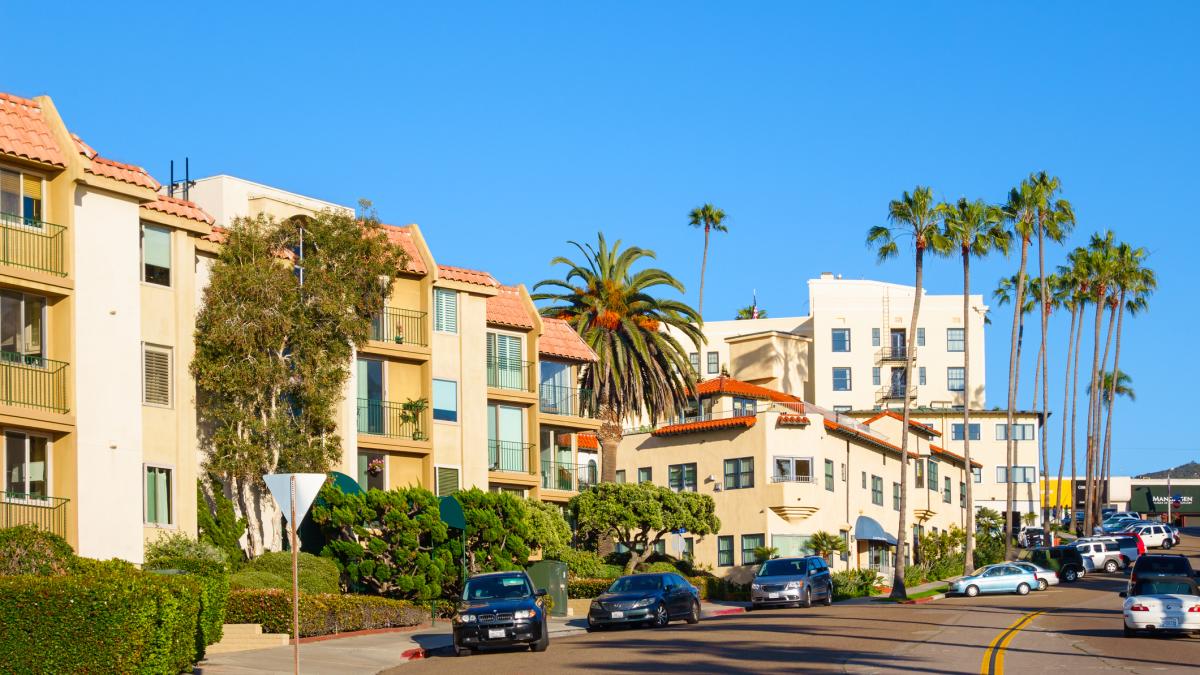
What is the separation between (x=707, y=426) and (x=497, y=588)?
1431 inches

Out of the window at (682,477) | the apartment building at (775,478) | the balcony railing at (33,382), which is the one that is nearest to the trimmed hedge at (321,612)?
the balcony railing at (33,382)

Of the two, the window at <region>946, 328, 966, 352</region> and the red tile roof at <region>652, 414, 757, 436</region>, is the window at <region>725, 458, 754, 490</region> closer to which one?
the red tile roof at <region>652, 414, 757, 436</region>

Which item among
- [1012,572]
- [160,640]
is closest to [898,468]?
[1012,572]

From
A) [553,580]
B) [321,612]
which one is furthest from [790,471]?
[321,612]

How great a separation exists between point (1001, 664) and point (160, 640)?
13.6 meters

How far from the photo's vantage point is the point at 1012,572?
191 feet

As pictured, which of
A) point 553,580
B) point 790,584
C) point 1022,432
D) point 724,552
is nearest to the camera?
point 553,580

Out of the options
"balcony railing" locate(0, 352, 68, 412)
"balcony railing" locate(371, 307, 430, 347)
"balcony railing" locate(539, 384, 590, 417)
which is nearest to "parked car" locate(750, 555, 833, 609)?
"balcony railing" locate(539, 384, 590, 417)

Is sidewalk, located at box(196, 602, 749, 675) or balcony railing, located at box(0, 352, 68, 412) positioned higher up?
balcony railing, located at box(0, 352, 68, 412)

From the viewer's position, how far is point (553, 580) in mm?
44219

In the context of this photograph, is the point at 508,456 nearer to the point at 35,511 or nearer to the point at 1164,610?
the point at 35,511

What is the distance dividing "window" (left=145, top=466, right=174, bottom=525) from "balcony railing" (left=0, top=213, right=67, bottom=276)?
18.1 ft

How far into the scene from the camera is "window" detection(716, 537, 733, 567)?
66.8m

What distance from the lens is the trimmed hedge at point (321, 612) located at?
32.6m
